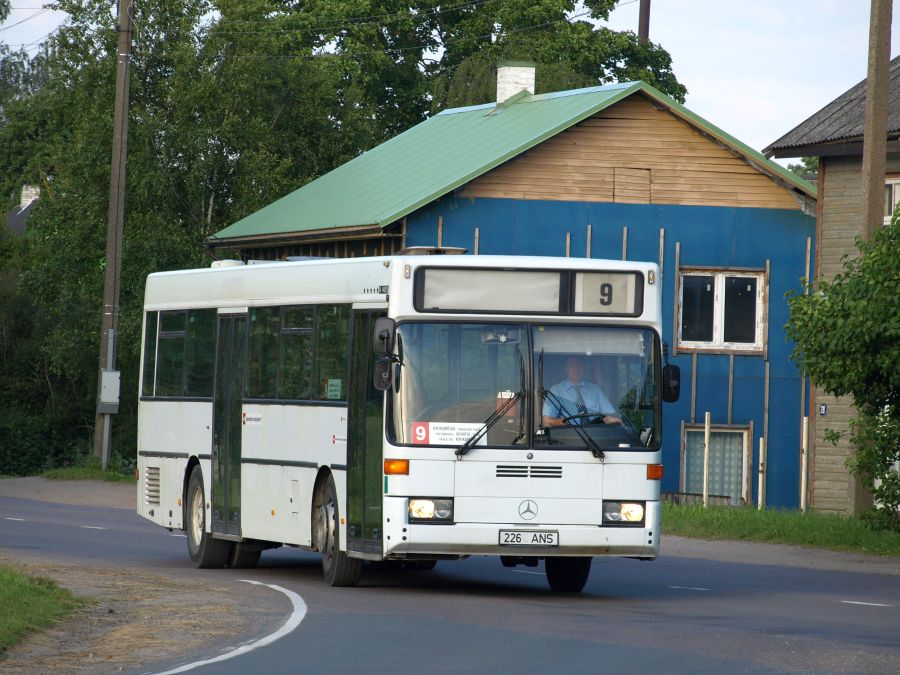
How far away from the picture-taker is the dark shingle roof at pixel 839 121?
1245 inches

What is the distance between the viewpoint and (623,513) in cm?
1568

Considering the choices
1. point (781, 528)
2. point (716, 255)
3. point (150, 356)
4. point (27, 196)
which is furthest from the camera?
point (27, 196)

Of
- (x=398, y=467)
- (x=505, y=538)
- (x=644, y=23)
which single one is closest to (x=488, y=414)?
(x=398, y=467)

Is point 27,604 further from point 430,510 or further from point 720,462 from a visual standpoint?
point 720,462

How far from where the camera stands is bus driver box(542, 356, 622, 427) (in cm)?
1571

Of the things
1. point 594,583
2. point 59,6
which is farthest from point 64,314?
point 594,583

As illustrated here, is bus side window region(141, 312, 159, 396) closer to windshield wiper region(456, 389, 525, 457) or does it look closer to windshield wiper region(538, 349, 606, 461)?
windshield wiper region(456, 389, 525, 457)

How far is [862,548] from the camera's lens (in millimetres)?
23406

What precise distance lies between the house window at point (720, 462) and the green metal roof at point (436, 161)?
5113 mm

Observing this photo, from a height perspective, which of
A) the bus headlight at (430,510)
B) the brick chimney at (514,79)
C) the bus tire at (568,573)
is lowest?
the bus tire at (568,573)

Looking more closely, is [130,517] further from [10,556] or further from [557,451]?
[557,451]

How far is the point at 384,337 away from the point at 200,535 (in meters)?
5.54

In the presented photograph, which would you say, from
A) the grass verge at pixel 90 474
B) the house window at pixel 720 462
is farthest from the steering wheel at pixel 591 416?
the grass verge at pixel 90 474

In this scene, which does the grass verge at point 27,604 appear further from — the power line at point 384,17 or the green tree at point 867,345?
the power line at point 384,17
